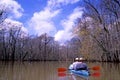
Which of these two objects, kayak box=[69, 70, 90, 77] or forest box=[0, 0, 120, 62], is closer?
kayak box=[69, 70, 90, 77]

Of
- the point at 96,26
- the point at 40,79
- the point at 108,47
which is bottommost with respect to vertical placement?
the point at 40,79

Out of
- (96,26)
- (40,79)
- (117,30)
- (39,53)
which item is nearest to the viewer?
(40,79)

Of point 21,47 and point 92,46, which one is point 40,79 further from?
point 21,47

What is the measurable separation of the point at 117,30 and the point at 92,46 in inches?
364

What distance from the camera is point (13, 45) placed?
71.7 metres

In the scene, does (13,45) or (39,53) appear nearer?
(13,45)

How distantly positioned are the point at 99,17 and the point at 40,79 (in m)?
25.7

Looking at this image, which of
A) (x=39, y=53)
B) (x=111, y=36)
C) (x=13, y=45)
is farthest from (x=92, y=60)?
(x=39, y=53)

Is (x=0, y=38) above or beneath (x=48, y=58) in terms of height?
above

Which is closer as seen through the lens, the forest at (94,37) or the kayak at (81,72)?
the kayak at (81,72)

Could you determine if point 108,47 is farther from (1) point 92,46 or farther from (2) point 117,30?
(2) point 117,30

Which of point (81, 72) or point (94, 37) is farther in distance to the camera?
point (94, 37)

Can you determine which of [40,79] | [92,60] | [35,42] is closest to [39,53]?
[35,42]

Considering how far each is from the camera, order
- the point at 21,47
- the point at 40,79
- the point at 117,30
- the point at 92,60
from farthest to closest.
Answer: the point at 21,47 < the point at 92,60 < the point at 117,30 < the point at 40,79
